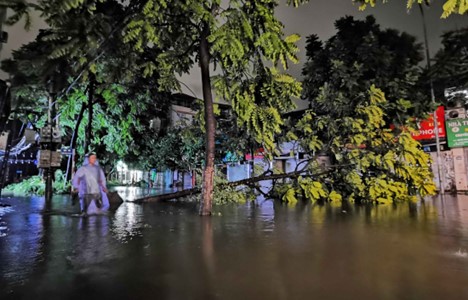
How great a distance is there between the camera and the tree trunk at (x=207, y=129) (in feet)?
29.8

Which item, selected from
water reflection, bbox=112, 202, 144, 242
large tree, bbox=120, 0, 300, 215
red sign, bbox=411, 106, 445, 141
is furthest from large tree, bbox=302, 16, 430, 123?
water reflection, bbox=112, 202, 144, 242

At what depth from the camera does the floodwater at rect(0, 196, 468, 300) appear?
316 cm

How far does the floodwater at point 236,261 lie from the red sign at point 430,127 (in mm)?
15521

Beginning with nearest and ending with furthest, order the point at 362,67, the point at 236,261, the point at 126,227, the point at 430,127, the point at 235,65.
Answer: the point at 236,261 < the point at 126,227 < the point at 235,65 < the point at 362,67 < the point at 430,127

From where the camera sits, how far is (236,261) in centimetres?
422

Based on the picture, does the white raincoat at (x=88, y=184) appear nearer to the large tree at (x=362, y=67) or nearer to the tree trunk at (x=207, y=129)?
the tree trunk at (x=207, y=129)

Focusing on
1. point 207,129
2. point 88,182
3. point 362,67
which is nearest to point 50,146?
point 88,182

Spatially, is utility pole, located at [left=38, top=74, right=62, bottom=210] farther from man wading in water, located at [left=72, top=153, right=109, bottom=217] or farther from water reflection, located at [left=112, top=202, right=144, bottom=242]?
water reflection, located at [left=112, top=202, right=144, bottom=242]

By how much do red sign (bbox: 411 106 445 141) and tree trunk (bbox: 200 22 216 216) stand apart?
16.6 metres

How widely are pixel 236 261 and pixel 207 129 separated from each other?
18.3 feet

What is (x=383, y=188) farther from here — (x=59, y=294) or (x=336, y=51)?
(x=59, y=294)

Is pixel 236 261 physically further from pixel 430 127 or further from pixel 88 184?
pixel 430 127

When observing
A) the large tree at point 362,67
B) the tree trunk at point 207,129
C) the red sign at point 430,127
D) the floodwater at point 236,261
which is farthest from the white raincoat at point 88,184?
the red sign at point 430,127

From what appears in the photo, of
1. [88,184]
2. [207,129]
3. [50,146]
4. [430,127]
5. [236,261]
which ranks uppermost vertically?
[430,127]
